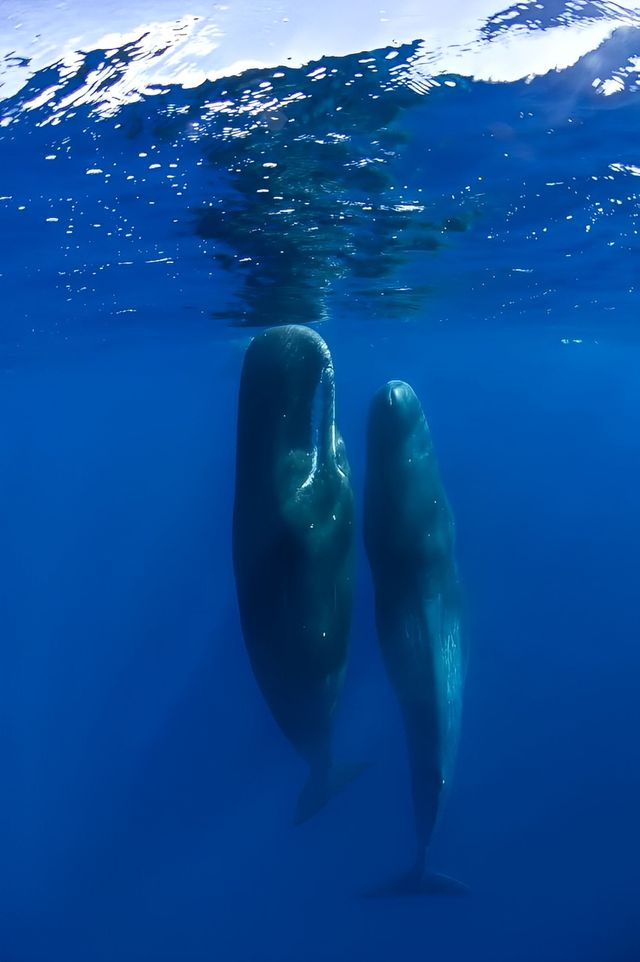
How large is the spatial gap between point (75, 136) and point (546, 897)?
17325mm

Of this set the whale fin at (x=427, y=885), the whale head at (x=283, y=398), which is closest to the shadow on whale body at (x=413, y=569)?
the whale head at (x=283, y=398)

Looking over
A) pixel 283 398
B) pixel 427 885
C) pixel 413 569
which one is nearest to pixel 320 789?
pixel 413 569

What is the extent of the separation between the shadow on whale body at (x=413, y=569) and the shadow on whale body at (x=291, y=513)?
62cm

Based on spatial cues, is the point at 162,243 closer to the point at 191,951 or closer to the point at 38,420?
the point at 191,951

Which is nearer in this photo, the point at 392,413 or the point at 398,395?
the point at 392,413

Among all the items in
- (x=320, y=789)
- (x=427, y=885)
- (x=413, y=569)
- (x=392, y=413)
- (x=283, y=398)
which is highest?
(x=283, y=398)

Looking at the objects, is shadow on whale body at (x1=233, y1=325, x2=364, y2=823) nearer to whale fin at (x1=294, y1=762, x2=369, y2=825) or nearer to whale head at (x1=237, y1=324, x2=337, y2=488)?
whale head at (x1=237, y1=324, x2=337, y2=488)

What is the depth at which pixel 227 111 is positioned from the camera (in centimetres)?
788

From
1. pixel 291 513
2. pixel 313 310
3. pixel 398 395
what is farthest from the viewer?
pixel 313 310

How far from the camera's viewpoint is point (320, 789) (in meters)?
7.77

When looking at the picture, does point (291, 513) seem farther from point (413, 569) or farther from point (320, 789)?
point (320, 789)

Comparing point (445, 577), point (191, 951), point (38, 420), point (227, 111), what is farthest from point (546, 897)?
point (38, 420)

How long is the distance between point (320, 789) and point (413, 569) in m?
3.05

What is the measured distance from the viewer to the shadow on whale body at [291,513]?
5.14m
